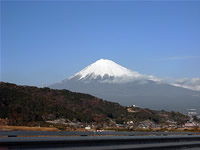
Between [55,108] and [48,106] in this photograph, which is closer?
[48,106]

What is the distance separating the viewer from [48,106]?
58719mm

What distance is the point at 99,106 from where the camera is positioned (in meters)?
76.6

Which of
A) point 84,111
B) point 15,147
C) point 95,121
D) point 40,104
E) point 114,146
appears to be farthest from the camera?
point 84,111

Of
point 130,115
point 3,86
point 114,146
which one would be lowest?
point 114,146

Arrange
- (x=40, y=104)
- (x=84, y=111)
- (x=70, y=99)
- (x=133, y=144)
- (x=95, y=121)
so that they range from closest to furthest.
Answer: (x=133, y=144) < (x=40, y=104) < (x=95, y=121) < (x=84, y=111) < (x=70, y=99)

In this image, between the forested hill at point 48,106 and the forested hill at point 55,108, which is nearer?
the forested hill at point 48,106

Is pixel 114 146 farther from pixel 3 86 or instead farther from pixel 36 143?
pixel 3 86

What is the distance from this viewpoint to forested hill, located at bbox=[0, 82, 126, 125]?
5009cm

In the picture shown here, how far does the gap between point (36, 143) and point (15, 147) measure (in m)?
1.26

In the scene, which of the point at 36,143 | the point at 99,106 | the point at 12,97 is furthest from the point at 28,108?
the point at 36,143

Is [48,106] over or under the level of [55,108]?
over

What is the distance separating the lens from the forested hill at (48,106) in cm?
5009

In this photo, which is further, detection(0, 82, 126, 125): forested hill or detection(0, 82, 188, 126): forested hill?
detection(0, 82, 188, 126): forested hill

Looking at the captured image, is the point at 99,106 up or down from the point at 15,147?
up
